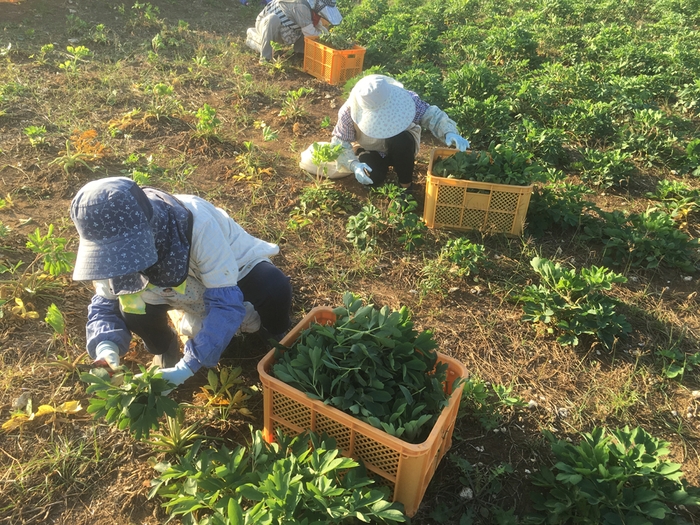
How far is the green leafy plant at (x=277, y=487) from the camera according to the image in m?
1.67

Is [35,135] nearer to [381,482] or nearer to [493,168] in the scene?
[493,168]

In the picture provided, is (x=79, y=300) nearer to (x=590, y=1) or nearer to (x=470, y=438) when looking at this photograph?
(x=470, y=438)

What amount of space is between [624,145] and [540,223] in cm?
164

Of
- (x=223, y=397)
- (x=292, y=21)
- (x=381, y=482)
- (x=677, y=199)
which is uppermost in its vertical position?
(x=292, y=21)

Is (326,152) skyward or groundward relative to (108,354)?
skyward

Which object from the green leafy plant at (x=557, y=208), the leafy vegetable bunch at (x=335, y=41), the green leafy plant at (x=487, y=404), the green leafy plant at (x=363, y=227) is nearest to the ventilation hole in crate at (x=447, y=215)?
the green leafy plant at (x=363, y=227)

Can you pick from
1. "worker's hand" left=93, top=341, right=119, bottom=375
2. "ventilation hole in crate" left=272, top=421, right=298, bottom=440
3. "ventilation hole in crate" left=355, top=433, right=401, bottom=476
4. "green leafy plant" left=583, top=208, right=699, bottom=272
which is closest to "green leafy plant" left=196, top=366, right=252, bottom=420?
"ventilation hole in crate" left=272, top=421, right=298, bottom=440

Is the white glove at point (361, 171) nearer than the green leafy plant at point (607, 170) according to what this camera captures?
Yes

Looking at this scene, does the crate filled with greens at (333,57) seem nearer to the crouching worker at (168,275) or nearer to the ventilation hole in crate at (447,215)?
the ventilation hole in crate at (447,215)

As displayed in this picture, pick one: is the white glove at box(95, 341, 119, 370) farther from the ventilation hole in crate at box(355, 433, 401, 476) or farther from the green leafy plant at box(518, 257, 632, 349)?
the green leafy plant at box(518, 257, 632, 349)

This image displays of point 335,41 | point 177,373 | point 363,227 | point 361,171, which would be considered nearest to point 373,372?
point 177,373

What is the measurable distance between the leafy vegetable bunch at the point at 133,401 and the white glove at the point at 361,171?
7.74ft

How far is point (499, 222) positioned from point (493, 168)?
387 mm

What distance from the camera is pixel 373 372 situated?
199 cm
